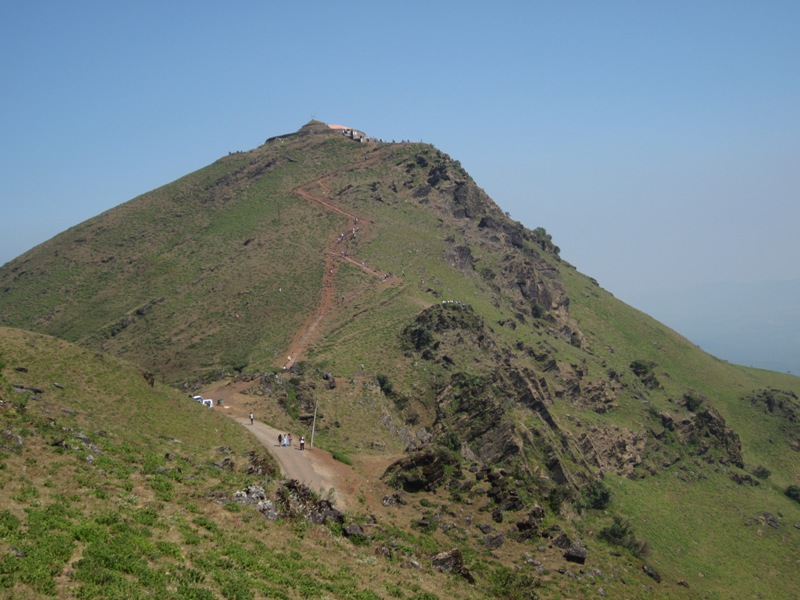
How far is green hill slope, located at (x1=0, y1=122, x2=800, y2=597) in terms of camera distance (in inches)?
2205

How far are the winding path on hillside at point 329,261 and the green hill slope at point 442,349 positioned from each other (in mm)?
552

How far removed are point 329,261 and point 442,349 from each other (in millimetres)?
32999

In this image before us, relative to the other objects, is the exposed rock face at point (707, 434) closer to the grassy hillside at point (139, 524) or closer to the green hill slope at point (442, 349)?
the green hill slope at point (442, 349)

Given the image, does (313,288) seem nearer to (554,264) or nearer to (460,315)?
(460,315)

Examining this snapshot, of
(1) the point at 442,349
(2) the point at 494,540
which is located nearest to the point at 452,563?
(2) the point at 494,540

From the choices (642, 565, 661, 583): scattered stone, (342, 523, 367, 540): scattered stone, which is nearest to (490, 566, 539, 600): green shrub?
(342, 523, 367, 540): scattered stone

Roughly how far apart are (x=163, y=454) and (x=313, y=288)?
59170 mm

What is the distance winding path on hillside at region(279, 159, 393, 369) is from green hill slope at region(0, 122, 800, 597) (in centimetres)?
55

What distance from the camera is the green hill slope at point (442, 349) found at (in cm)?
5600

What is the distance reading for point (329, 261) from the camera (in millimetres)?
97688

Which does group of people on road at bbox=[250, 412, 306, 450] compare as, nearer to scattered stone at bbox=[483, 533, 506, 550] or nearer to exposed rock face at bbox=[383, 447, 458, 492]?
exposed rock face at bbox=[383, 447, 458, 492]

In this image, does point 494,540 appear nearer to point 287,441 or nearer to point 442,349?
point 287,441

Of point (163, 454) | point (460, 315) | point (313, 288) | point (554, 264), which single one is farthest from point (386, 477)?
point (554, 264)

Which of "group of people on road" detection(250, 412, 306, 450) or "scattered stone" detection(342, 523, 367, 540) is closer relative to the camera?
"scattered stone" detection(342, 523, 367, 540)
